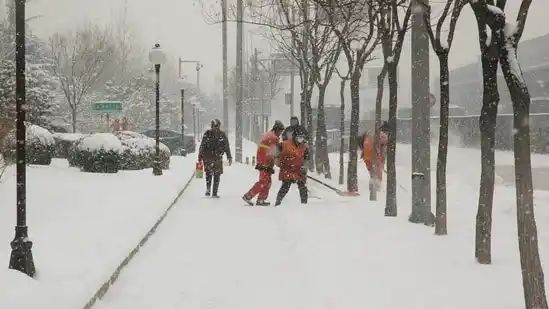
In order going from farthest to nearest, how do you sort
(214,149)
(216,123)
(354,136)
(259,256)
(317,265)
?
(354,136) < (214,149) < (216,123) < (259,256) < (317,265)

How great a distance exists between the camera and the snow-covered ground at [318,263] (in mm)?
6180

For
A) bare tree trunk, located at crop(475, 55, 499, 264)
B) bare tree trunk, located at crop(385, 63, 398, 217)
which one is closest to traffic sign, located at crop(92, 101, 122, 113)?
bare tree trunk, located at crop(385, 63, 398, 217)

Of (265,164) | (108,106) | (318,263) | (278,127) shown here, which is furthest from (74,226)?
(108,106)

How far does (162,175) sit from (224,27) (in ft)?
47.9

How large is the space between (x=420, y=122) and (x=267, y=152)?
4.37m

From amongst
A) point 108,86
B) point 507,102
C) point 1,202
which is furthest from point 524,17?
point 108,86

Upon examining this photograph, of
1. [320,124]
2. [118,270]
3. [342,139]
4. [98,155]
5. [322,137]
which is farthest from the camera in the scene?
[320,124]

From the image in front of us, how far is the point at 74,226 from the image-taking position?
32.9ft

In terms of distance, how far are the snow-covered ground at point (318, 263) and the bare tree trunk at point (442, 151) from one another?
291 millimetres

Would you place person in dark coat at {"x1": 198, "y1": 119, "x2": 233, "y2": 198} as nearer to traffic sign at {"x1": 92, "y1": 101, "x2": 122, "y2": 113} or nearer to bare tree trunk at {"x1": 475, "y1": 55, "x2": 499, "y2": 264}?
bare tree trunk at {"x1": 475, "y1": 55, "x2": 499, "y2": 264}

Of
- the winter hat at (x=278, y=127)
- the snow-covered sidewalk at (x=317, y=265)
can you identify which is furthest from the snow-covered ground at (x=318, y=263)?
the winter hat at (x=278, y=127)

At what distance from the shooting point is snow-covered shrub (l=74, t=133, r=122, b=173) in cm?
2094

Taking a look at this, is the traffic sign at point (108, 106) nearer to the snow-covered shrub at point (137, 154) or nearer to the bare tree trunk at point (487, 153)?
the snow-covered shrub at point (137, 154)

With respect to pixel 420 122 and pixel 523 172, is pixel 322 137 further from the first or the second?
pixel 523 172
